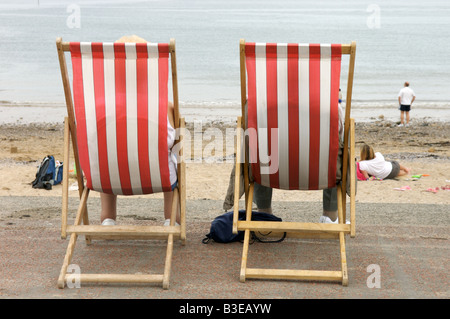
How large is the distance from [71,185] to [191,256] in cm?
449

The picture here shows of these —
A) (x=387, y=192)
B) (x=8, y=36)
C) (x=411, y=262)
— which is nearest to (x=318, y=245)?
(x=411, y=262)

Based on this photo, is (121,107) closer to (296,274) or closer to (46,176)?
(296,274)

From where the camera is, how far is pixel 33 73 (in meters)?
25.6

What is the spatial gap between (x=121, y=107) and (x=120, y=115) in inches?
1.7

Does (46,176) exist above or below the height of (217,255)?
below

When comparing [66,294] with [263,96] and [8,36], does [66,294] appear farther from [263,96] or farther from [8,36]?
[8,36]

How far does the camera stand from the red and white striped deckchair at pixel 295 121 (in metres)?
3.05

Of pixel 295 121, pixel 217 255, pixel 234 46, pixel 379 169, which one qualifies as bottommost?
pixel 379 169

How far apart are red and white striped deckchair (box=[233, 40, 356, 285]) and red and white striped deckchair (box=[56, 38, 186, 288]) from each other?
41 centimetres

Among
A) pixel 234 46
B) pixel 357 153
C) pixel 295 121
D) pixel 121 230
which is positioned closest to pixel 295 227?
pixel 295 121

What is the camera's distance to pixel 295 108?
3.13 meters

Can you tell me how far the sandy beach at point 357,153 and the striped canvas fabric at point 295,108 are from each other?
12.0ft

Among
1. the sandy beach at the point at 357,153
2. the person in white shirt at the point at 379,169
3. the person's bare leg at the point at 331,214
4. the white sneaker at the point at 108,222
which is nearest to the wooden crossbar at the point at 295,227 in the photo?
the person's bare leg at the point at 331,214
